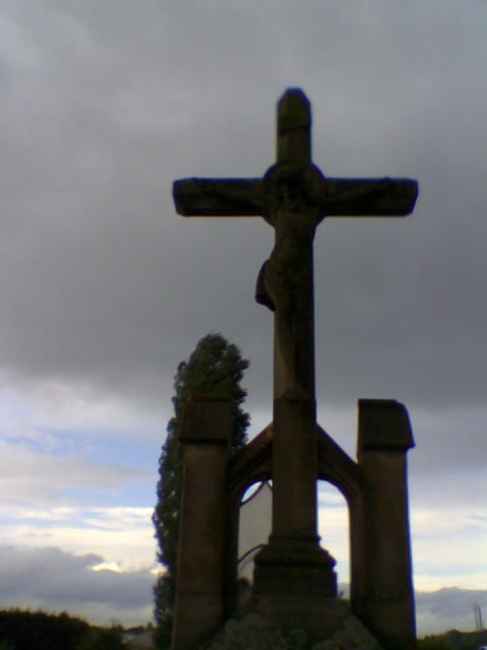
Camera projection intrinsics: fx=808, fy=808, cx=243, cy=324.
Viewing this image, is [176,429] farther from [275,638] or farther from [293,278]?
[275,638]

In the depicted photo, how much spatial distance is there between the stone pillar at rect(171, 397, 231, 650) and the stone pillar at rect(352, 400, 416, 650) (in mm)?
1570

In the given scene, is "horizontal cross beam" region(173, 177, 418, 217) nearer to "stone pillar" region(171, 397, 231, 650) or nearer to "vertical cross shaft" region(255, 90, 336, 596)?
"vertical cross shaft" region(255, 90, 336, 596)

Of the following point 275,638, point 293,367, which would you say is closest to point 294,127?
point 293,367

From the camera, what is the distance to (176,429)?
21078mm

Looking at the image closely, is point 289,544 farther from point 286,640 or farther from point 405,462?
point 405,462

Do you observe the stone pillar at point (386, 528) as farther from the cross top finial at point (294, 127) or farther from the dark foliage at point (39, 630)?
the dark foliage at point (39, 630)

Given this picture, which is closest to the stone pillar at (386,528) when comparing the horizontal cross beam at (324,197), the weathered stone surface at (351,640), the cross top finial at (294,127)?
the weathered stone surface at (351,640)

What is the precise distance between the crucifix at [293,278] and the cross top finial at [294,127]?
1 centimetres

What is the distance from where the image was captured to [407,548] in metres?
9.00

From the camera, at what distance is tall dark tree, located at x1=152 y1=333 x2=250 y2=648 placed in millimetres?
19609

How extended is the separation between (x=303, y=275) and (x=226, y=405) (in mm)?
1790

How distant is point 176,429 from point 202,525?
12.1 metres

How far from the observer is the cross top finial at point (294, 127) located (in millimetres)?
10023

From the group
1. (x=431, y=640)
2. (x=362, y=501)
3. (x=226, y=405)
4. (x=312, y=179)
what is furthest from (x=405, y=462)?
(x=431, y=640)
